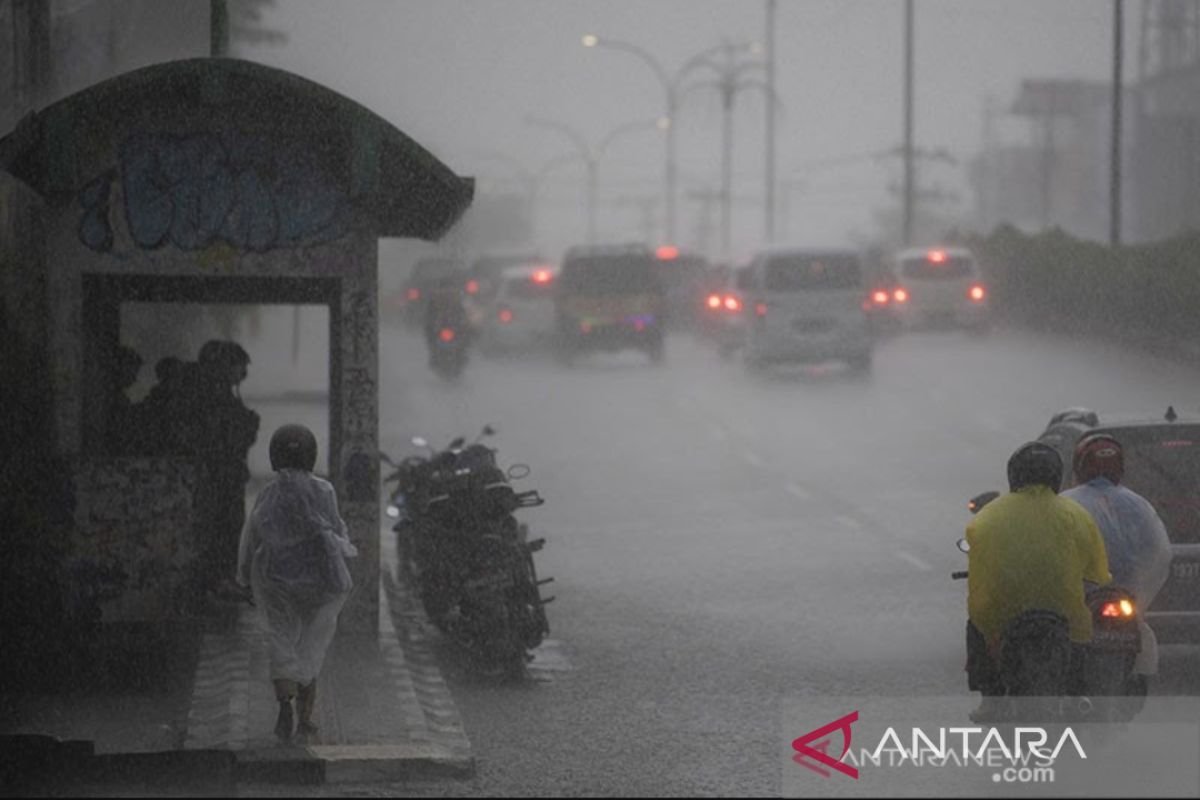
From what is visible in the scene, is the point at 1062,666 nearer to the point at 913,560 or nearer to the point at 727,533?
the point at 913,560

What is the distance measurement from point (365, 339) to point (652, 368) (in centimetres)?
3172

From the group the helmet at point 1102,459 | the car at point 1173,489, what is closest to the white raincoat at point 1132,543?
the helmet at point 1102,459

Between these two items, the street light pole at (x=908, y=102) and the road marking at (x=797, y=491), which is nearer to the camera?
the road marking at (x=797, y=491)

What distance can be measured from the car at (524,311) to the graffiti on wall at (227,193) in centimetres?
3540

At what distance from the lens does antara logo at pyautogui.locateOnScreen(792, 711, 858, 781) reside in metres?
10.4

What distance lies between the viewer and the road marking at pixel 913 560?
18672 millimetres

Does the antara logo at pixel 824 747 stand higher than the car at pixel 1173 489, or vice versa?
the car at pixel 1173 489

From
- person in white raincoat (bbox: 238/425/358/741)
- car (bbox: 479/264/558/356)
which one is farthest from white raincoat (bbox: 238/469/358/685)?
car (bbox: 479/264/558/356)

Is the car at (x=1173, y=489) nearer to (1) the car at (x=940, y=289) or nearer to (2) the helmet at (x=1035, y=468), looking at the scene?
(2) the helmet at (x=1035, y=468)

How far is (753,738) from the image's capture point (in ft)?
37.6

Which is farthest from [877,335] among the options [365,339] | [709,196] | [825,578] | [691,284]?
[709,196]

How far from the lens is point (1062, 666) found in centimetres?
876

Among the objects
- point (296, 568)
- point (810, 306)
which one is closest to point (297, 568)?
point (296, 568)

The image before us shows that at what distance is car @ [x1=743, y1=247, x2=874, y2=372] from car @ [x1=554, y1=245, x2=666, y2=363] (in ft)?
21.4
